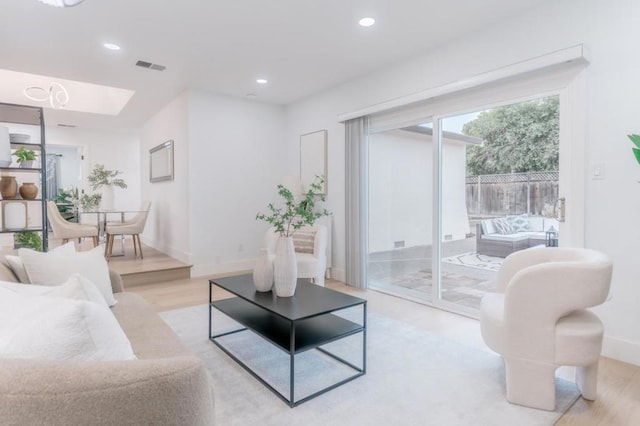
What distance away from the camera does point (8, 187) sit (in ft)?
9.33

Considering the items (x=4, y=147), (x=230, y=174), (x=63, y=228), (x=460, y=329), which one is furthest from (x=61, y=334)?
(x=63, y=228)

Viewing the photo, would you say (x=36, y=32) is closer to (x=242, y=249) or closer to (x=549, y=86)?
(x=242, y=249)

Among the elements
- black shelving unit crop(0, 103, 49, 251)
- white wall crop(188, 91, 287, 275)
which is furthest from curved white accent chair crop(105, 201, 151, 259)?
black shelving unit crop(0, 103, 49, 251)

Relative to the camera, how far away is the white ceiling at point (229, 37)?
114 inches

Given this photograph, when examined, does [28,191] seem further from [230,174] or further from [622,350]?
[622,350]

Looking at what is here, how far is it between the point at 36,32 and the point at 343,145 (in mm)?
3383

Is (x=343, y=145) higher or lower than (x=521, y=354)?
higher

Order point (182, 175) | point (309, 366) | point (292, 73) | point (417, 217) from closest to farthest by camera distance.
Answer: point (309, 366), point (417, 217), point (292, 73), point (182, 175)

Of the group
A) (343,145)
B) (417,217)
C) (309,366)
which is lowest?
(309,366)

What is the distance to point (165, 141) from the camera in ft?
19.4

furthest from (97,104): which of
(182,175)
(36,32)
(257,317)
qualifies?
(257,317)

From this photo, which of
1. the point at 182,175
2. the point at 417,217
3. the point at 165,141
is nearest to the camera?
the point at 417,217

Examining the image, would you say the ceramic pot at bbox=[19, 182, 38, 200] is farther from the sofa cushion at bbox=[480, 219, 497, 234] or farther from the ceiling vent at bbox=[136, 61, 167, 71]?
the sofa cushion at bbox=[480, 219, 497, 234]

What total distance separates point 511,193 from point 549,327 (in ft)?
5.27
